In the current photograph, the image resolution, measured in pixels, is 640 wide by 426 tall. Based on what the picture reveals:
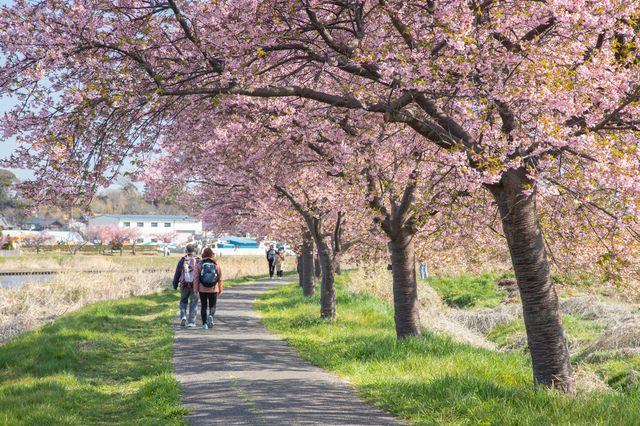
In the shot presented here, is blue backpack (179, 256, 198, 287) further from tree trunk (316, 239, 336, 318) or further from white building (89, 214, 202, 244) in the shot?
white building (89, 214, 202, 244)

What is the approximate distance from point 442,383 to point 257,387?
8.09 feet

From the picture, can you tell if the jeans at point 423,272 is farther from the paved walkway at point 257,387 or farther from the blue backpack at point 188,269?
the blue backpack at point 188,269

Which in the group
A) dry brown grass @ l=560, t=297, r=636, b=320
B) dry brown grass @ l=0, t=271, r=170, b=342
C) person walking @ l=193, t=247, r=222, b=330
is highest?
person walking @ l=193, t=247, r=222, b=330

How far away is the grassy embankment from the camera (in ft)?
19.4

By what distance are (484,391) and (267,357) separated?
14.2 ft

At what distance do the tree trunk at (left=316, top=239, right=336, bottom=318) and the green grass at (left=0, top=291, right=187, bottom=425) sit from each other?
13.0ft

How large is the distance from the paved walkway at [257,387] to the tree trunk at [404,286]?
2.29 metres

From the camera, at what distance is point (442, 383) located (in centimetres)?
612

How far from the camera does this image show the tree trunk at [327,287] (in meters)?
13.1

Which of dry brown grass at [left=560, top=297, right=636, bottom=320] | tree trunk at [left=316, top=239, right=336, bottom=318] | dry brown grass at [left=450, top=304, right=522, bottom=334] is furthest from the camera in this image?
dry brown grass at [left=450, top=304, right=522, bottom=334]

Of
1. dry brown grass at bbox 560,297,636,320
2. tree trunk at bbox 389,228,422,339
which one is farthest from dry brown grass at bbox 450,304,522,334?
tree trunk at bbox 389,228,422,339

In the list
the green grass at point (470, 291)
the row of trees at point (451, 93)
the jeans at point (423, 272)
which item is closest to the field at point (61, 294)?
the row of trees at point (451, 93)

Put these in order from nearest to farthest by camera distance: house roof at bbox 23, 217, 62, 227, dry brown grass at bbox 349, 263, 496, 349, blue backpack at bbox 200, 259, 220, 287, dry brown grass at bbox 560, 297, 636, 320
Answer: blue backpack at bbox 200, 259, 220, 287
dry brown grass at bbox 349, 263, 496, 349
dry brown grass at bbox 560, 297, 636, 320
house roof at bbox 23, 217, 62, 227

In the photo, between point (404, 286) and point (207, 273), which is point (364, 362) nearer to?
point (404, 286)
